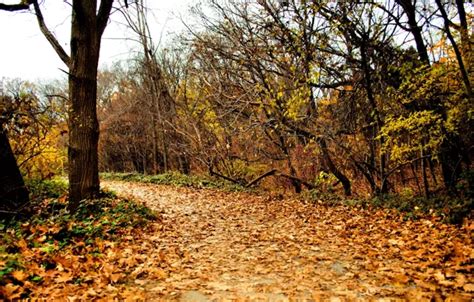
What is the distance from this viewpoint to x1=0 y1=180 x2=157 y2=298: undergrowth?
3.93 metres

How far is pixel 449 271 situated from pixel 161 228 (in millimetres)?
5337

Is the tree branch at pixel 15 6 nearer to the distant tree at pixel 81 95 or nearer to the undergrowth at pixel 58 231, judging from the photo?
the distant tree at pixel 81 95

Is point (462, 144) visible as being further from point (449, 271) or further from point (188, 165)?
point (188, 165)

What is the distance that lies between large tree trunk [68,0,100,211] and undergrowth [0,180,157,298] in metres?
0.49

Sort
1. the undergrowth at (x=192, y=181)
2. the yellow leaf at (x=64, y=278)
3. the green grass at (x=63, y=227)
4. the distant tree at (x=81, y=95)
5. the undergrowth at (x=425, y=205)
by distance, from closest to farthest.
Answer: the yellow leaf at (x=64, y=278), the green grass at (x=63, y=227), the undergrowth at (x=425, y=205), the distant tree at (x=81, y=95), the undergrowth at (x=192, y=181)

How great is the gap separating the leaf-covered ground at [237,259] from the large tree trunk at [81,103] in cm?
77

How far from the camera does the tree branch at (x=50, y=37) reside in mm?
7227

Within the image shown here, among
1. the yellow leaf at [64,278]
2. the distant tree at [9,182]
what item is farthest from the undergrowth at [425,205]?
the distant tree at [9,182]

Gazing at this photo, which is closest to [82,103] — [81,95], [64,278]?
[81,95]

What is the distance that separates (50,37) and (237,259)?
670 cm

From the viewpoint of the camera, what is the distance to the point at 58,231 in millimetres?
5395

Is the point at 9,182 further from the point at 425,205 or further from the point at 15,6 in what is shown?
the point at 425,205

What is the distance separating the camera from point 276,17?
34.4 ft

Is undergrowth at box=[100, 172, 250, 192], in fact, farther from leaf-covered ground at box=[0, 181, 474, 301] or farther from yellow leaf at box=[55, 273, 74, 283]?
yellow leaf at box=[55, 273, 74, 283]
